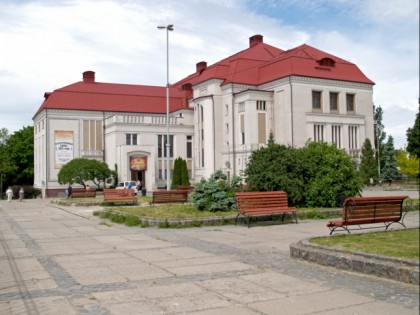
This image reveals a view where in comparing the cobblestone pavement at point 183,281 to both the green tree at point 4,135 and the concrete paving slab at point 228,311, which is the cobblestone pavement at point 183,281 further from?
the green tree at point 4,135

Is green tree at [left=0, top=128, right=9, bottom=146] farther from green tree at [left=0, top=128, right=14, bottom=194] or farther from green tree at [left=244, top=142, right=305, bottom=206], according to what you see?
green tree at [left=244, top=142, right=305, bottom=206]

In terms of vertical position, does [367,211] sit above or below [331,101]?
below

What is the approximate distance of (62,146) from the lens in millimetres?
62031

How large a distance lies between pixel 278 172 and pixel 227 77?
42.3 m

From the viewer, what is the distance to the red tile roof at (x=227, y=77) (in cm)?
5581

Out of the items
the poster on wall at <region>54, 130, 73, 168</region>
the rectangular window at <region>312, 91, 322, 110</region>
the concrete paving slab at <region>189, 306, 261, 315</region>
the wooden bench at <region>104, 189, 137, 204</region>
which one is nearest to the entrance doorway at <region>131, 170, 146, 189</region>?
the poster on wall at <region>54, 130, 73, 168</region>

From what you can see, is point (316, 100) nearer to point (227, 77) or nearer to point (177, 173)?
point (227, 77)

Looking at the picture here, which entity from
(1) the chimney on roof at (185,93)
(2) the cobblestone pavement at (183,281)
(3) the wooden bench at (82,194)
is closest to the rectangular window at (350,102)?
(1) the chimney on roof at (185,93)

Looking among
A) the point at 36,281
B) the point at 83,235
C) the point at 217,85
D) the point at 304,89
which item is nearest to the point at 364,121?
the point at 304,89

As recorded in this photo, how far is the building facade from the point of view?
180 ft

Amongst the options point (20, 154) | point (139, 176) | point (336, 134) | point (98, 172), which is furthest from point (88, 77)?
point (336, 134)

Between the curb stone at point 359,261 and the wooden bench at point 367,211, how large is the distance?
66.4 inches

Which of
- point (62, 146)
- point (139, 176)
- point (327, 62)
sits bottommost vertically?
point (139, 176)

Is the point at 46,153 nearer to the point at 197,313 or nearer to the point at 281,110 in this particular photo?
the point at 281,110
